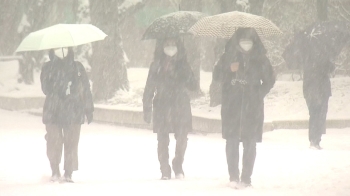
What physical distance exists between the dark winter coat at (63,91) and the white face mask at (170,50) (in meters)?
1.13

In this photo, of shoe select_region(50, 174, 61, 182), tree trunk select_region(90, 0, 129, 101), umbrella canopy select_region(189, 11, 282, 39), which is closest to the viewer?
umbrella canopy select_region(189, 11, 282, 39)

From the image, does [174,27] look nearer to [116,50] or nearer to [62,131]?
[62,131]

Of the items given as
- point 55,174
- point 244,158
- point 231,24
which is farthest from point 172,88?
point 55,174

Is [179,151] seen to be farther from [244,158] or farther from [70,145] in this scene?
[70,145]

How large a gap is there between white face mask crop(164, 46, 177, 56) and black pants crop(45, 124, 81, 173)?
1.52 metres

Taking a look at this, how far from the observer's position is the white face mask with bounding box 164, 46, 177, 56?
1043 cm

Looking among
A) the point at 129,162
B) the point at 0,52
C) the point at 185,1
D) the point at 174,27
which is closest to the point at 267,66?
the point at 174,27

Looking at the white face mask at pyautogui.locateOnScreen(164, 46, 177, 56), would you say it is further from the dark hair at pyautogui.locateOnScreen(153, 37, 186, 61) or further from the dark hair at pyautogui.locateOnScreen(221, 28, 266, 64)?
the dark hair at pyautogui.locateOnScreen(221, 28, 266, 64)

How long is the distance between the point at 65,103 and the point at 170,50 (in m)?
1.53

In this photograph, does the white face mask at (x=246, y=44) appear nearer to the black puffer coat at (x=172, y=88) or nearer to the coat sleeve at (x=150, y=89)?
the black puffer coat at (x=172, y=88)

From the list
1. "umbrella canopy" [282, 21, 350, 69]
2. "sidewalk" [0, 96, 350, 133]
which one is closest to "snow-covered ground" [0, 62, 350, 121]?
"sidewalk" [0, 96, 350, 133]

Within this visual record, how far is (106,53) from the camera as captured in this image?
23000 millimetres

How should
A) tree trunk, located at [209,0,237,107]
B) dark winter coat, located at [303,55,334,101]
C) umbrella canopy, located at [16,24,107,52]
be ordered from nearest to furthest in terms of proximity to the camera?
umbrella canopy, located at [16,24,107,52], dark winter coat, located at [303,55,334,101], tree trunk, located at [209,0,237,107]

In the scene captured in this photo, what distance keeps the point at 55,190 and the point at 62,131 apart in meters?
1.45
